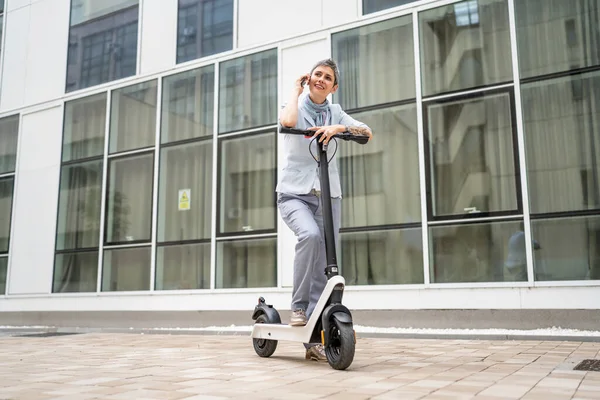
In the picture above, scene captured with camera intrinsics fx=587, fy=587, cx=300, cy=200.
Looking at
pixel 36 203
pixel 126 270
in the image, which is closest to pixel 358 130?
pixel 126 270

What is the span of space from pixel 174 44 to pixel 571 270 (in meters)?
7.09

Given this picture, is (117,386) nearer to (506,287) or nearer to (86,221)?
(506,287)

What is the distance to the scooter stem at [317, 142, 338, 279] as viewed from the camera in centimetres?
370

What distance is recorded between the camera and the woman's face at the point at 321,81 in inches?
162

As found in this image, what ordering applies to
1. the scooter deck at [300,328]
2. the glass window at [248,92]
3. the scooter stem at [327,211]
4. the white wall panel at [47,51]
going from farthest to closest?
the white wall panel at [47,51], the glass window at [248,92], the scooter stem at [327,211], the scooter deck at [300,328]

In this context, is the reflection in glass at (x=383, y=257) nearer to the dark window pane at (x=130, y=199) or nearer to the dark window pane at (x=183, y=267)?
the dark window pane at (x=183, y=267)

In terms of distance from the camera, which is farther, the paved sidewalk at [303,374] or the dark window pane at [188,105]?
the dark window pane at [188,105]

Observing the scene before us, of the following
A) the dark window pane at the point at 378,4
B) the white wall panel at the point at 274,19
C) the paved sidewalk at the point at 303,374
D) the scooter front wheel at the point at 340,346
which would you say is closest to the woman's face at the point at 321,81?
the scooter front wheel at the point at 340,346

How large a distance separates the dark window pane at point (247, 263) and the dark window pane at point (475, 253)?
2419 millimetres

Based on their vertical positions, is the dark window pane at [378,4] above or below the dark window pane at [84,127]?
above

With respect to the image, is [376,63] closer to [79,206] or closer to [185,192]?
[185,192]

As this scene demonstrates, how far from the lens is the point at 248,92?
9.16m

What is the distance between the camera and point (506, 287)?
666 cm

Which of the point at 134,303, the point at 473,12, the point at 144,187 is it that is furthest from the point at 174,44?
the point at 473,12
